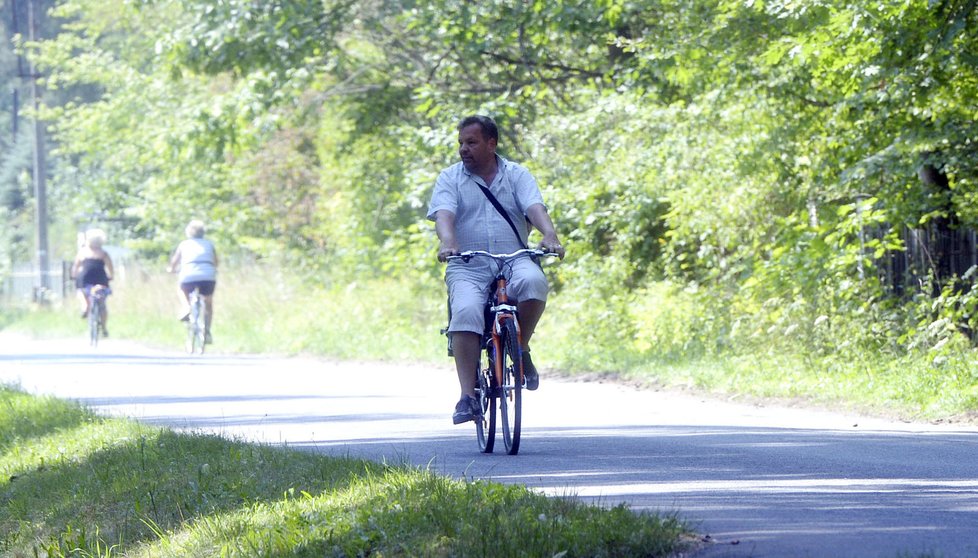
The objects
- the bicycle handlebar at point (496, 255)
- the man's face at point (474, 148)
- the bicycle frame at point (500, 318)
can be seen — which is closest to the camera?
the bicycle handlebar at point (496, 255)

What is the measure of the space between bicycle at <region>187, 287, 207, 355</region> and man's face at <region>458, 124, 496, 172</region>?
1442cm

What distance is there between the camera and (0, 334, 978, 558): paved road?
6379 mm

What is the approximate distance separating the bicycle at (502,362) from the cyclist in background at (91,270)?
18.7 meters

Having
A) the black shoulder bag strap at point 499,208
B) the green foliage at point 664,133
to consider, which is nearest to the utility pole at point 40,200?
the green foliage at point 664,133

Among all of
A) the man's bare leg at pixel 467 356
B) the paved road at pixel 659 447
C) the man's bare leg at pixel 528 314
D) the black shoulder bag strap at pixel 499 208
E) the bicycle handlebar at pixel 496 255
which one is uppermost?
the black shoulder bag strap at pixel 499 208

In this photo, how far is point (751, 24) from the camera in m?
15.8

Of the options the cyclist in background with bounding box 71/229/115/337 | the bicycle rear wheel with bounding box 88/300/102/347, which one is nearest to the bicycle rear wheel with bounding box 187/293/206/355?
the bicycle rear wheel with bounding box 88/300/102/347

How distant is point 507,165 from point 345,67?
16.2 m

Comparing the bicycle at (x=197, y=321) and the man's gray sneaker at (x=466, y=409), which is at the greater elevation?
the bicycle at (x=197, y=321)

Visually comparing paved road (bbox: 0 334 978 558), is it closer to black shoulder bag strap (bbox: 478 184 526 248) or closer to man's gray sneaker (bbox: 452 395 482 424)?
man's gray sneaker (bbox: 452 395 482 424)

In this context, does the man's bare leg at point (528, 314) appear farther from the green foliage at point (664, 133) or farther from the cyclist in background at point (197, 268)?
the cyclist in background at point (197, 268)

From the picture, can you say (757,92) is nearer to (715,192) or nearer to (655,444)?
(715,192)

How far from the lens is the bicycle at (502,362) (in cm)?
930

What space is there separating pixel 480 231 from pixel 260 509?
9.24 ft
